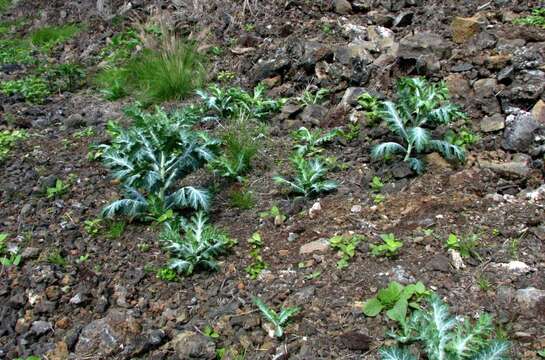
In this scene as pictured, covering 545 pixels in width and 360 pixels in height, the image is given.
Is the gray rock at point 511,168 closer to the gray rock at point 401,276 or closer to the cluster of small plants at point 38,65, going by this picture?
the gray rock at point 401,276

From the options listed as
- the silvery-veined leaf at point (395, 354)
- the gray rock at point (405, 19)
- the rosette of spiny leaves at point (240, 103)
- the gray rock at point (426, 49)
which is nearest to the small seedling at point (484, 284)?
the silvery-veined leaf at point (395, 354)

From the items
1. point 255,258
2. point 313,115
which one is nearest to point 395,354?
point 255,258

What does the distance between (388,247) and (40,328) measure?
Result: 2059mm

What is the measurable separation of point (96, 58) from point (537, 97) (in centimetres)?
534

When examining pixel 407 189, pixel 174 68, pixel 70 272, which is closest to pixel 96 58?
pixel 174 68

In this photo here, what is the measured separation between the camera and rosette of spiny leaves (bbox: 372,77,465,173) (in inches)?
162

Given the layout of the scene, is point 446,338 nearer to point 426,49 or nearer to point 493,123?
point 493,123

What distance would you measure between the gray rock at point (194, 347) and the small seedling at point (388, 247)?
3.62ft

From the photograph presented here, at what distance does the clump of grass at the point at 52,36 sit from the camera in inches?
323

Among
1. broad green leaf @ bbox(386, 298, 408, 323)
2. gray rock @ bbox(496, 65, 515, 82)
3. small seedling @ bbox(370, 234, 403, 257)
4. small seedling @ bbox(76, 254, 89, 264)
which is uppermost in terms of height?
gray rock @ bbox(496, 65, 515, 82)

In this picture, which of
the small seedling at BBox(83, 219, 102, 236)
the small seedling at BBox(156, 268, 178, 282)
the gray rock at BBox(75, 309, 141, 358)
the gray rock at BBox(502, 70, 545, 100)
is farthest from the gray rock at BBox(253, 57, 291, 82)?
the gray rock at BBox(75, 309, 141, 358)

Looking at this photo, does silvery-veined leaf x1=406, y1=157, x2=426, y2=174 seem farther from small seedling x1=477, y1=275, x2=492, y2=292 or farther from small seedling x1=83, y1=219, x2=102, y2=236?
small seedling x1=83, y1=219, x2=102, y2=236

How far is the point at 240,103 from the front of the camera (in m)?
5.43

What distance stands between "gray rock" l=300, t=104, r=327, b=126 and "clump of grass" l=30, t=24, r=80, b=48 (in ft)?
15.1
